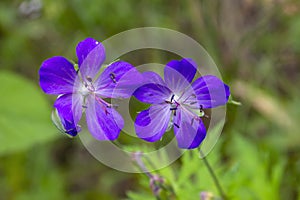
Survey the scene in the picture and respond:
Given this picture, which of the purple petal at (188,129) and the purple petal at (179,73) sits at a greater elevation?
the purple petal at (179,73)

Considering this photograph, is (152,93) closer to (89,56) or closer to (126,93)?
(126,93)

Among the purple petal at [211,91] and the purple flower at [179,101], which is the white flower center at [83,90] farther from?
the purple petal at [211,91]

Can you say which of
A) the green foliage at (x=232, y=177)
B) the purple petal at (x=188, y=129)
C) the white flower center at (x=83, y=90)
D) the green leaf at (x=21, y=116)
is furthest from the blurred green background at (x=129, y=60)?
the white flower center at (x=83, y=90)

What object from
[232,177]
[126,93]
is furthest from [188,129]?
[232,177]

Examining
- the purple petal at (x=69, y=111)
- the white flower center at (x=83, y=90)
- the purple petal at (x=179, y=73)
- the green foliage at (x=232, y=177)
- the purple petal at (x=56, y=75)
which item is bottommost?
the purple petal at (x=69, y=111)

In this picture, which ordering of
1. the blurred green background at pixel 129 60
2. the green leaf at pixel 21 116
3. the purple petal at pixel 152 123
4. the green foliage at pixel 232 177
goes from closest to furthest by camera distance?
the purple petal at pixel 152 123, the green foliage at pixel 232 177, the green leaf at pixel 21 116, the blurred green background at pixel 129 60

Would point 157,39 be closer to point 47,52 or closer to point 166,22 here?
point 166,22
